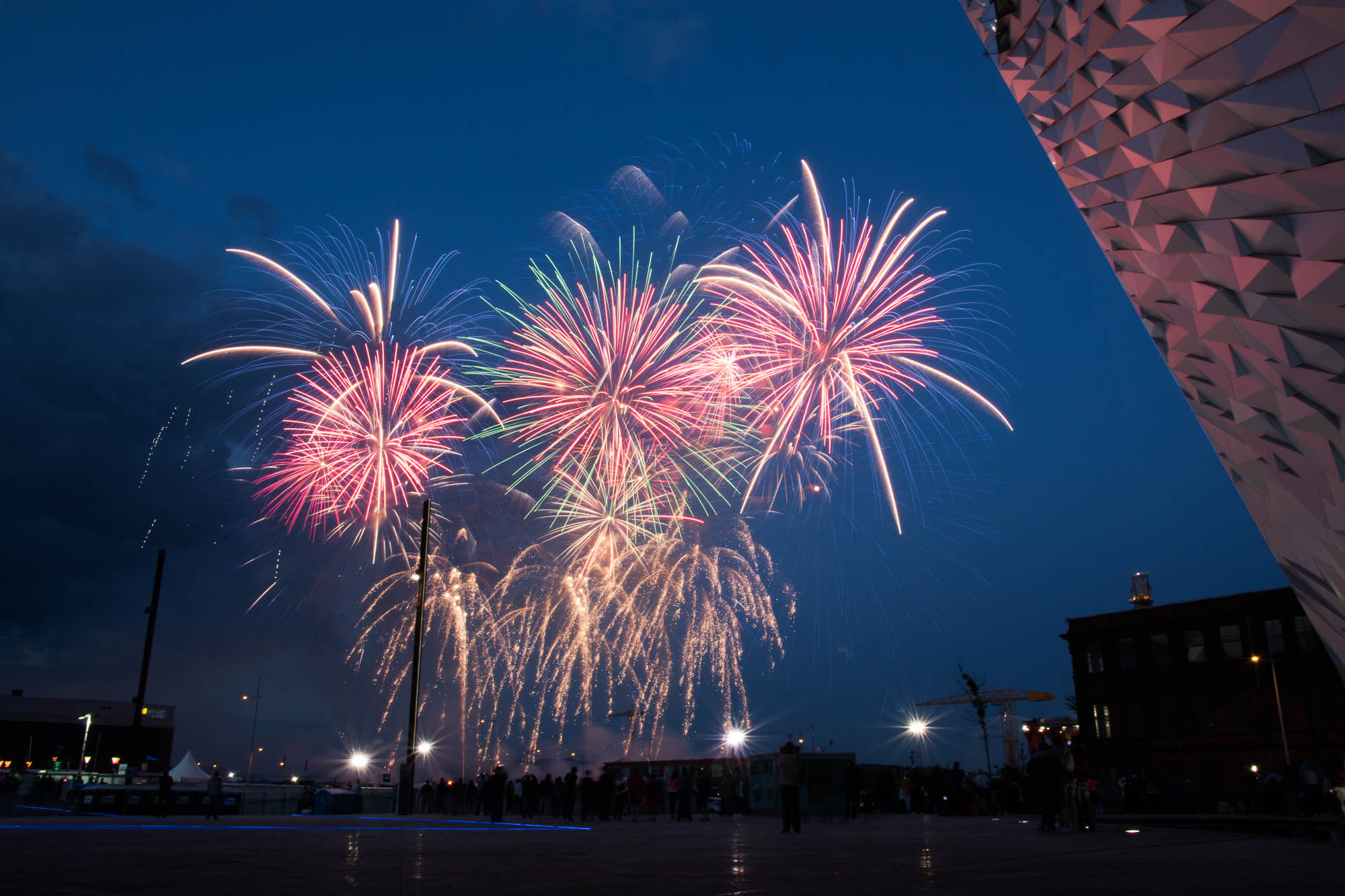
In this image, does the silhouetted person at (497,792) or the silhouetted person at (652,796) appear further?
the silhouetted person at (652,796)

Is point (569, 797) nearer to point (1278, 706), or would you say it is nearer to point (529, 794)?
point (529, 794)

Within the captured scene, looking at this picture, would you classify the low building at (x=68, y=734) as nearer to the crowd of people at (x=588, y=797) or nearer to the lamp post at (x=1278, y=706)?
the crowd of people at (x=588, y=797)

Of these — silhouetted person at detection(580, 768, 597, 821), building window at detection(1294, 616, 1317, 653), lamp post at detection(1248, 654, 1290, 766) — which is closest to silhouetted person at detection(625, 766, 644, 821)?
silhouetted person at detection(580, 768, 597, 821)

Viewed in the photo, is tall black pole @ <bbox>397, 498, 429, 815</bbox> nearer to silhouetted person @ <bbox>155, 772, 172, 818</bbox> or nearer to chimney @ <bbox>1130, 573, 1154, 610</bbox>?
silhouetted person @ <bbox>155, 772, 172, 818</bbox>

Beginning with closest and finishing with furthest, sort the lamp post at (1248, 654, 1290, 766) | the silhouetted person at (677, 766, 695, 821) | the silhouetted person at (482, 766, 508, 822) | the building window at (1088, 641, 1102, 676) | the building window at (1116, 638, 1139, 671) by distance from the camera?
the silhouetted person at (482, 766, 508, 822) < the silhouetted person at (677, 766, 695, 821) < the lamp post at (1248, 654, 1290, 766) < the building window at (1116, 638, 1139, 671) < the building window at (1088, 641, 1102, 676)

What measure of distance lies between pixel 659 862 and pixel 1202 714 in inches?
2018

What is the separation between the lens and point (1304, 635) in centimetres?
4609

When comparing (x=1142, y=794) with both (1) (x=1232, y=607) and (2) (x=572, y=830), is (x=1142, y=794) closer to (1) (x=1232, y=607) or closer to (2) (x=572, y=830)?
(1) (x=1232, y=607)

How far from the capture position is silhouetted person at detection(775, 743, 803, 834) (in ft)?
52.4

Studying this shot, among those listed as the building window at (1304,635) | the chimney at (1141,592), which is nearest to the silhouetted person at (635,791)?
the building window at (1304,635)

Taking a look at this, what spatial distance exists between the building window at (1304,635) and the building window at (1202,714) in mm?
5803

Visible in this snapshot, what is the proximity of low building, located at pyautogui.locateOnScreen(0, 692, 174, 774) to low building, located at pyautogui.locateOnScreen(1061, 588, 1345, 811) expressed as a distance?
80063 mm

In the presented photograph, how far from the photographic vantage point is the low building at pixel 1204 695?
45.2 m

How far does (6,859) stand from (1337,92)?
50.1ft
